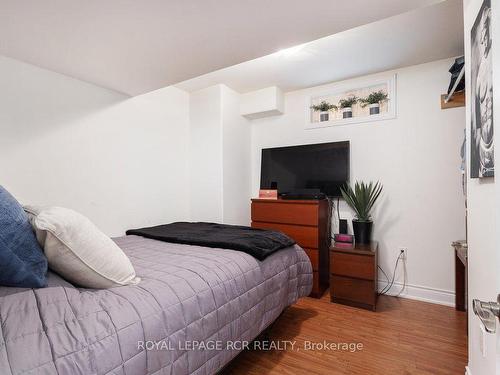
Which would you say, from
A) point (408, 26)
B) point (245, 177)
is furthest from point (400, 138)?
point (245, 177)

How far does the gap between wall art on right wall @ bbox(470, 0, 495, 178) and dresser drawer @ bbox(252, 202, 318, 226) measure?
5.31 ft

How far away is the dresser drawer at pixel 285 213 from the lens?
2691mm

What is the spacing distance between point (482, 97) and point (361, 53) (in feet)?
5.82

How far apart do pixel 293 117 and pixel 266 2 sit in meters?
2.10

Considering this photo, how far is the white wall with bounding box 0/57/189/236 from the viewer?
1883 millimetres

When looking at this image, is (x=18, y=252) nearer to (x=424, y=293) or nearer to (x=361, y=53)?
(x=361, y=53)

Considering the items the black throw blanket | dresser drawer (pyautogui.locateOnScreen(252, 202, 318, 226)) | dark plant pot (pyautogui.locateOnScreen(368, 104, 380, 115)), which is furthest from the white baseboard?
dark plant pot (pyautogui.locateOnScreen(368, 104, 380, 115))

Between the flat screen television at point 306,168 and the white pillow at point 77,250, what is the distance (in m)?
2.29

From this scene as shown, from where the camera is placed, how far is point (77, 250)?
1003 mm

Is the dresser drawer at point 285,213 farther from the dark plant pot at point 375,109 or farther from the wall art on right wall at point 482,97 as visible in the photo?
the wall art on right wall at point 482,97

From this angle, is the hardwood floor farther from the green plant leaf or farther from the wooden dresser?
the green plant leaf

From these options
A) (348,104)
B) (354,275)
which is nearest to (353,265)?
(354,275)

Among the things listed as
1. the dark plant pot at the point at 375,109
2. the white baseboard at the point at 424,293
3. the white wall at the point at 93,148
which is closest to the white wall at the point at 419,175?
the white baseboard at the point at 424,293

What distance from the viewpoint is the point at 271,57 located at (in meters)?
Answer: 2.54
